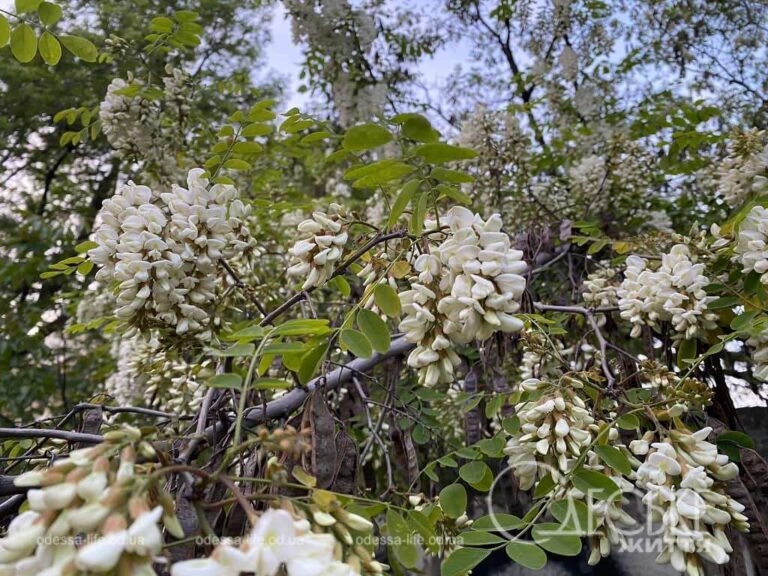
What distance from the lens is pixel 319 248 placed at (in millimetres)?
933

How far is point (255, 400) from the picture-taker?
1.57 m

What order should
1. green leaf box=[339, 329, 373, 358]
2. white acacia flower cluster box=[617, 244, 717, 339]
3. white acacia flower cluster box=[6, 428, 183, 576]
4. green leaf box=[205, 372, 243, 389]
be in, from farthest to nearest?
1. white acacia flower cluster box=[617, 244, 717, 339]
2. green leaf box=[339, 329, 373, 358]
3. green leaf box=[205, 372, 243, 389]
4. white acacia flower cluster box=[6, 428, 183, 576]

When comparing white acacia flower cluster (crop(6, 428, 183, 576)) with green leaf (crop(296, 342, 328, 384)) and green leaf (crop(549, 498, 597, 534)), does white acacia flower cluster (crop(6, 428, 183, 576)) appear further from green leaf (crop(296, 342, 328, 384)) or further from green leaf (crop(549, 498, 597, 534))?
green leaf (crop(549, 498, 597, 534))

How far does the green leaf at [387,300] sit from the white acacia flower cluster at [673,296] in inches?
30.4

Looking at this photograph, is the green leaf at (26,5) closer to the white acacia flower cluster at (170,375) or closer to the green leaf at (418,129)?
the white acacia flower cluster at (170,375)

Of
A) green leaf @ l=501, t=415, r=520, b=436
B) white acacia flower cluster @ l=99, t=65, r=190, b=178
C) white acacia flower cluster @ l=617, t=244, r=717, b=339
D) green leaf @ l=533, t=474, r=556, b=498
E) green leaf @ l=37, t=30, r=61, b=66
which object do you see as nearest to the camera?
green leaf @ l=533, t=474, r=556, b=498

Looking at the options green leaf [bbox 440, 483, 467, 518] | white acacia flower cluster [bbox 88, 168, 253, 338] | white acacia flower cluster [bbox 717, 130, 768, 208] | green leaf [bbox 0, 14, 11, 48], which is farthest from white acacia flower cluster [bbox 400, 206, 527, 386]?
white acacia flower cluster [bbox 717, 130, 768, 208]

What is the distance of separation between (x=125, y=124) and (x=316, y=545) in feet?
7.40

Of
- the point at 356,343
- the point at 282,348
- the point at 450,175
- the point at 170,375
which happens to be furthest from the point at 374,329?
the point at 170,375

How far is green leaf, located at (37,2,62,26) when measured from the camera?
1290 mm

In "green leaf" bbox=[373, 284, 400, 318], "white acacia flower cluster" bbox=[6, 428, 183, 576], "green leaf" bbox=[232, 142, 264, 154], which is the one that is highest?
"green leaf" bbox=[232, 142, 264, 154]

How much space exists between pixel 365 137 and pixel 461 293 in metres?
0.30

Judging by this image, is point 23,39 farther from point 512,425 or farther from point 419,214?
point 512,425

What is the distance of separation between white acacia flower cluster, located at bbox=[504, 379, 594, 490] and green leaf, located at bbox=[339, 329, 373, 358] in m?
0.33
